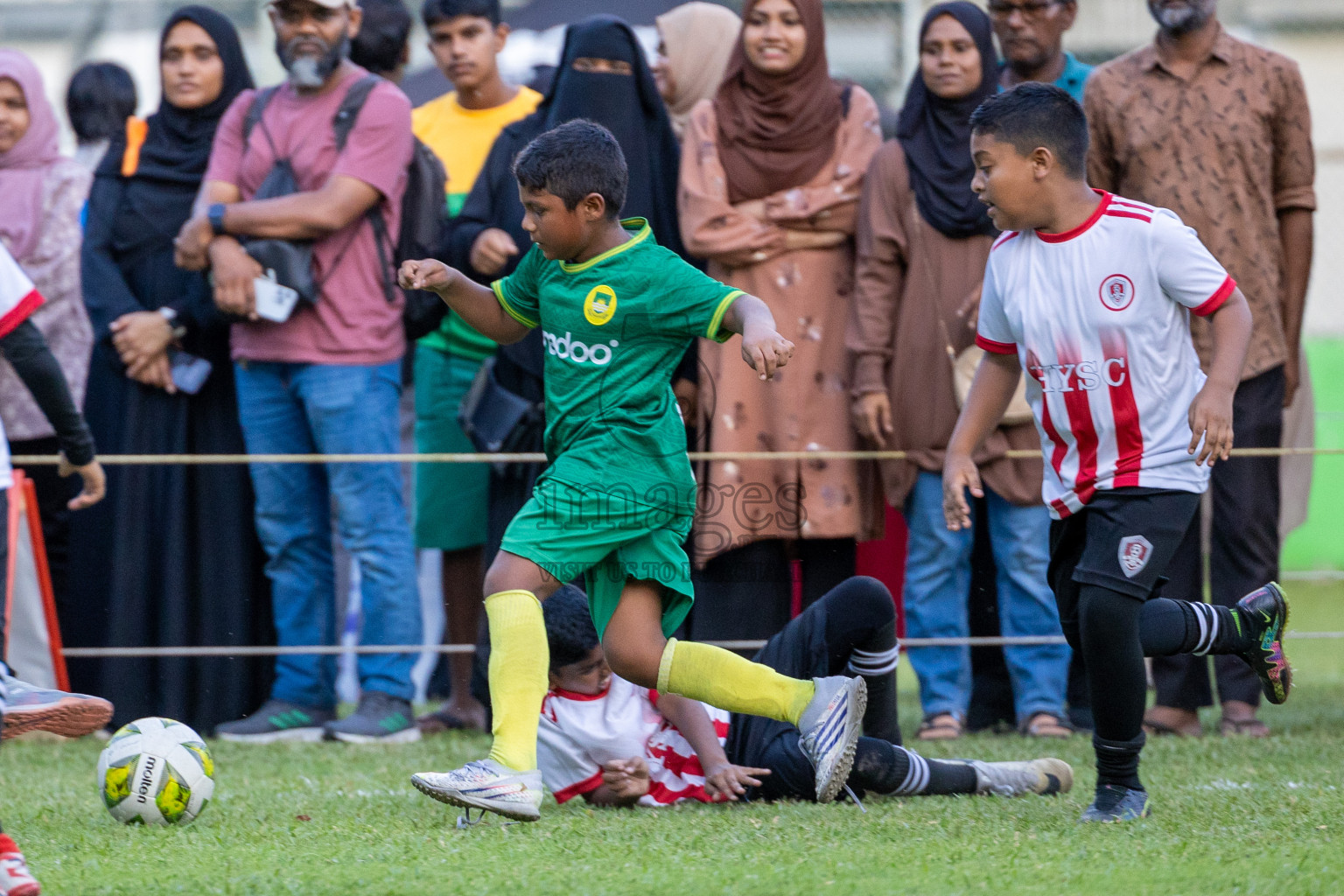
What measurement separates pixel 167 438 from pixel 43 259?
3.21 ft

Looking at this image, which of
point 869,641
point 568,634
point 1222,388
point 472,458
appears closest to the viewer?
point 1222,388

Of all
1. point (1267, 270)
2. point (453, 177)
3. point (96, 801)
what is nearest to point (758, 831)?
point (96, 801)

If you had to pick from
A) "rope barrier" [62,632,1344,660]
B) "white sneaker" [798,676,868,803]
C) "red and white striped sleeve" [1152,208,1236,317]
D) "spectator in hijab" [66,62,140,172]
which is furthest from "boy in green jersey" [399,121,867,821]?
"spectator in hijab" [66,62,140,172]

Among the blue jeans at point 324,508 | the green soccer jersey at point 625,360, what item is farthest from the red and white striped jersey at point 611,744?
the blue jeans at point 324,508

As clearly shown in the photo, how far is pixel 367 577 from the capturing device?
604cm

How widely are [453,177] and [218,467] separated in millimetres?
1482

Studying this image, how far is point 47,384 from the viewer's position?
4.43 m

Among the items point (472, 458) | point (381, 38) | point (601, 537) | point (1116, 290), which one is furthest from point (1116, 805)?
point (381, 38)

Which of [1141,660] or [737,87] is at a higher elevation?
[737,87]

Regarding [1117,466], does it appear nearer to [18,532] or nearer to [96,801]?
[96,801]

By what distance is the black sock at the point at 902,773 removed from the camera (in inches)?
166

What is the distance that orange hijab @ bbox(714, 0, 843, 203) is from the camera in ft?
19.6

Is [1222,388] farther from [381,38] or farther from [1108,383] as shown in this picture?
[381,38]

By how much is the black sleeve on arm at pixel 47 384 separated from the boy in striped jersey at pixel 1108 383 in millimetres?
2293
